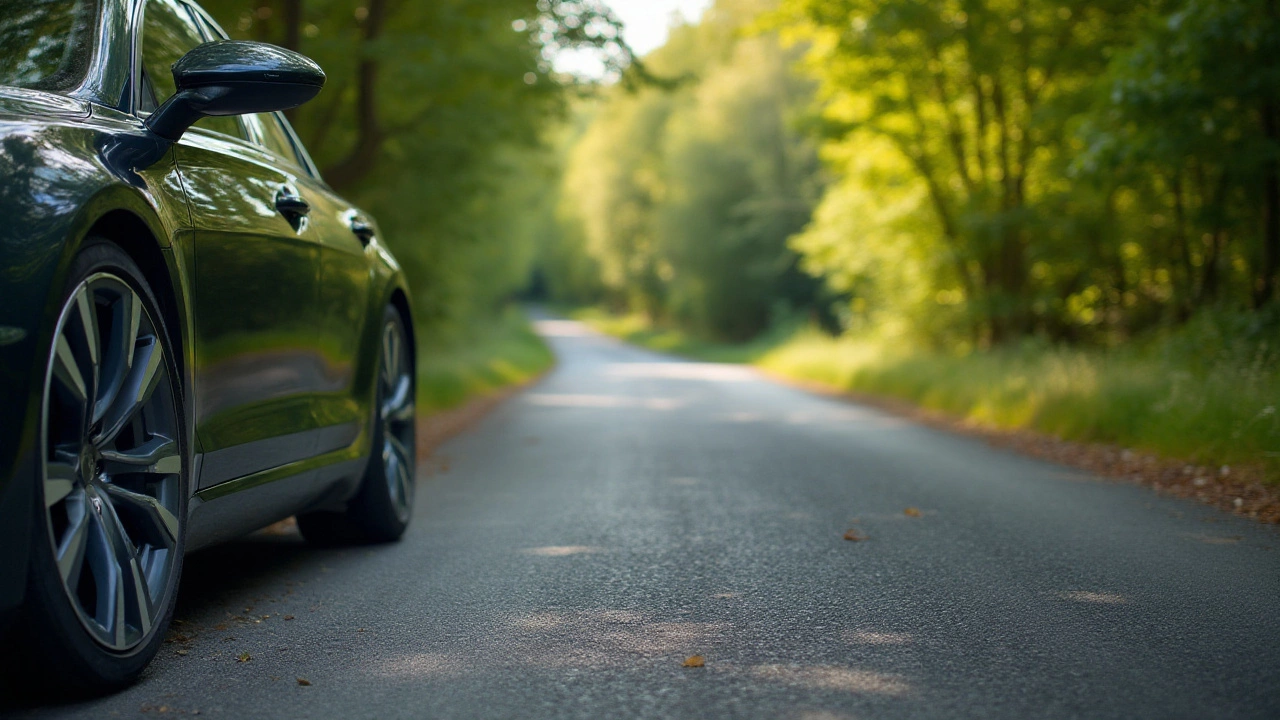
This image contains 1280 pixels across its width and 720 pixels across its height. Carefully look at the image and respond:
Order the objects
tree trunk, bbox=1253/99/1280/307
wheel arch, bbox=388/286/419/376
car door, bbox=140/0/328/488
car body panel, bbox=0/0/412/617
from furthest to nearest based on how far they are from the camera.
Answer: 1. tree trunk, bbox=1253/99/1280/307
2. wheel arch, bbox=388/286/419/376
3. car door, bbox=140/0/328/488
4. car body panel, bbox=0/0/412/617

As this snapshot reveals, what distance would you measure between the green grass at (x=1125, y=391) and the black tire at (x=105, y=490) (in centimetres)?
612

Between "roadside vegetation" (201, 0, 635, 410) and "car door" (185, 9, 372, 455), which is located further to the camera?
"roadside vegetation" (201, 0, 635, 410)

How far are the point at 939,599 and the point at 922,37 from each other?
1452 centimetres

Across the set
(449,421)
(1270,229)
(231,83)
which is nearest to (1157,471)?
(1270,229)

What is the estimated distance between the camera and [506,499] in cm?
675

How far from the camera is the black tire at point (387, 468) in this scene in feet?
16.2

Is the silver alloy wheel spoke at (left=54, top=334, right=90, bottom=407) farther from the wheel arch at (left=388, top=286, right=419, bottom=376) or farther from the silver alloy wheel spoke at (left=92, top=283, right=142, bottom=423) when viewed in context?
the wheel arch at (left=388, top=286, right=419, bottom=376)

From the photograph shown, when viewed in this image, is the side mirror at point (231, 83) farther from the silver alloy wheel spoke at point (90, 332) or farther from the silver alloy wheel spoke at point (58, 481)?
the silver alloy wheel spoke at point (58, 481)

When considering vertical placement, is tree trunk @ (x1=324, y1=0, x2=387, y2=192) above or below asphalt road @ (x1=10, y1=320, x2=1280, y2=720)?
above

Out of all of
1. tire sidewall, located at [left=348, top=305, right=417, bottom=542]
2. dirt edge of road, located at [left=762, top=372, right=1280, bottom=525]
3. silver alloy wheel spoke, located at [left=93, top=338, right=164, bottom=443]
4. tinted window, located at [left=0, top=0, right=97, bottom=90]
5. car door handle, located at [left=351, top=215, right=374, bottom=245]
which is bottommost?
dirt edge of road, located at [left=762, top=372, right=1280, bottom=525]

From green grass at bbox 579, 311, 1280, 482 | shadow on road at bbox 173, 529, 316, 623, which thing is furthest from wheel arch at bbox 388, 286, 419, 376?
green grass at bbox 579, 311, 1280, 482

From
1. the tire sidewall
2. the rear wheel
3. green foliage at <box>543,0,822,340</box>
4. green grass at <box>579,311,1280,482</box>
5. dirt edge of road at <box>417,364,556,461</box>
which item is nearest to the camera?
the rear wheel

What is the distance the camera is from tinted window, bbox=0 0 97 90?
316 centimetres

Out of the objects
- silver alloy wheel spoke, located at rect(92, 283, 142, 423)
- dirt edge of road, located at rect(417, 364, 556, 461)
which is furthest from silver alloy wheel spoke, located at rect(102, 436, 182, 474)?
dirt edge of road, located at rect(417, 364, 556, 461)
